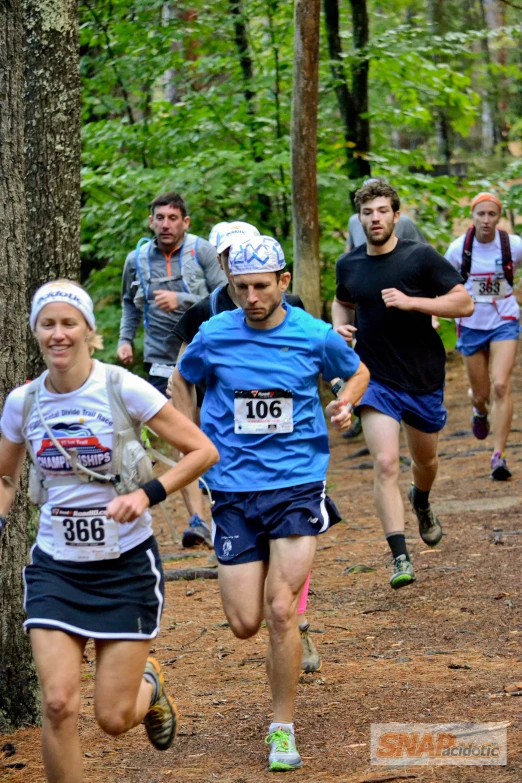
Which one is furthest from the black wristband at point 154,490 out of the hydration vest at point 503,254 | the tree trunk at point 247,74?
the tree trunk at point 247,74

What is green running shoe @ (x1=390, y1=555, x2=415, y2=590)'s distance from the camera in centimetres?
682

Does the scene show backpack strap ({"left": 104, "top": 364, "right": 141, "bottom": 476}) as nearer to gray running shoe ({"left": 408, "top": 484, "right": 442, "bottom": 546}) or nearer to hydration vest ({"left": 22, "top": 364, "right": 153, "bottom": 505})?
hydration vest ({"left": 22, "top": 364, "right": 153, "bottom": 505})

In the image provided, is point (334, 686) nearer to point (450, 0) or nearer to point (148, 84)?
point (148, 84)

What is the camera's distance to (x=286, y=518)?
476 centimetres

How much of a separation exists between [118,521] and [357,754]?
168 centimetres

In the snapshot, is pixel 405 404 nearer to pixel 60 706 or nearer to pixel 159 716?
pixel 159 716

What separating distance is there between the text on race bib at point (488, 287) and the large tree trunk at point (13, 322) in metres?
6.11

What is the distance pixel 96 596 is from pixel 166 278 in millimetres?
5378

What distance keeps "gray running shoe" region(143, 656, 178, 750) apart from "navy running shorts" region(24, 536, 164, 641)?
43 cm

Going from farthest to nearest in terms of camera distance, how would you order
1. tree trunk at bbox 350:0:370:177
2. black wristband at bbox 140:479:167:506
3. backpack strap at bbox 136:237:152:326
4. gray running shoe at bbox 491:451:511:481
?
tree trunk at bbox 350:0:370:177, gray running shoe at bbox 491:451:511:481, backpack strap at bbox 136:237:152:326, black wristband at bbox 140:479:167:506

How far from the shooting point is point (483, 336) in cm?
1051

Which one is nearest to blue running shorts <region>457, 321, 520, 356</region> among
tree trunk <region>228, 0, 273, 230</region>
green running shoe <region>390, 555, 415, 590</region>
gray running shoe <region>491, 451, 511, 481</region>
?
gray running shoe <region>491, 451, 511, 481</region>

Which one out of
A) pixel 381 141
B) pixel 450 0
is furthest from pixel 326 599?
pixel 450 0

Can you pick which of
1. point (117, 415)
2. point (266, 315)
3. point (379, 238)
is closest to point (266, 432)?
point (266, 315)
